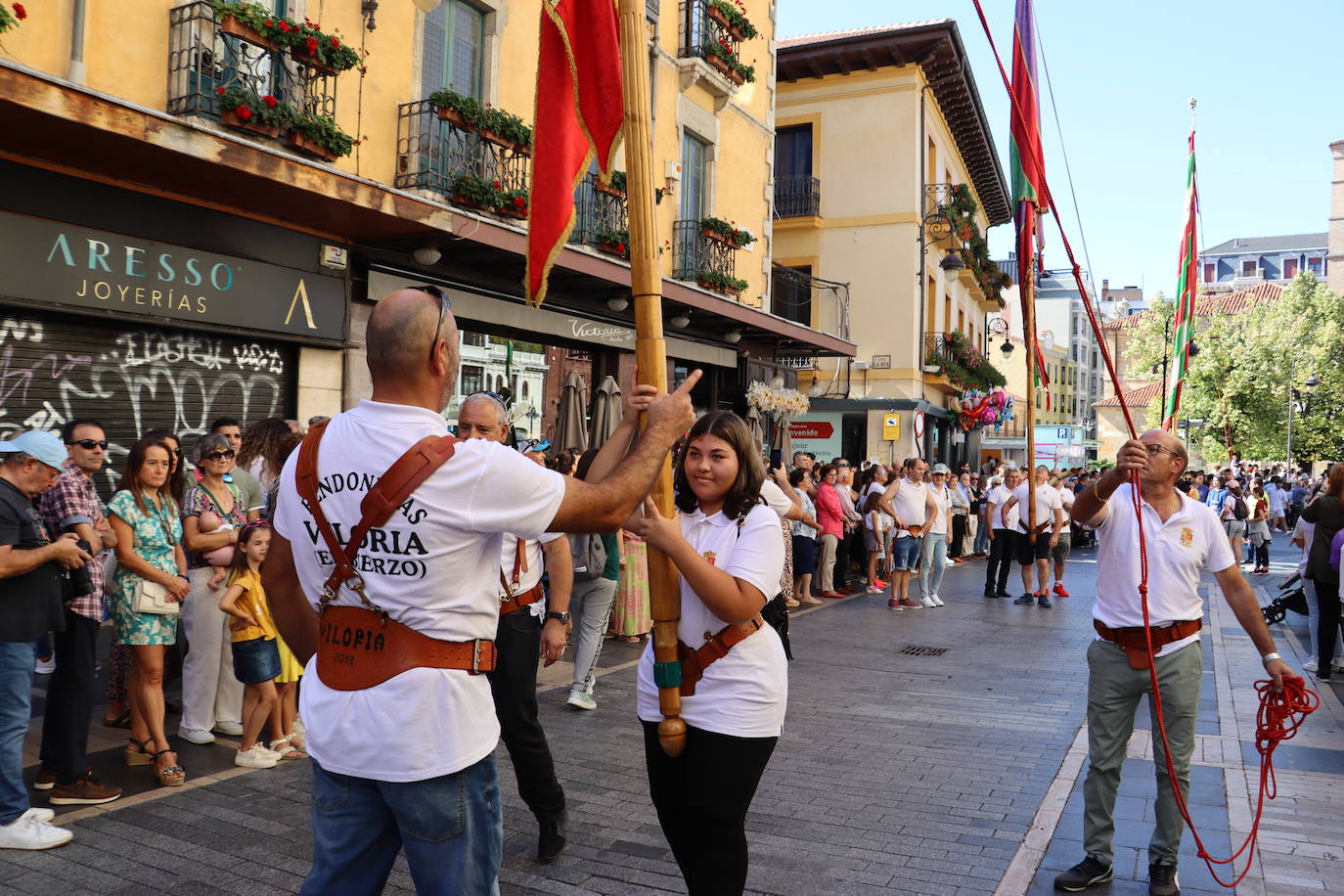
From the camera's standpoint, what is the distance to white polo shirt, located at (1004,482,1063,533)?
46.5 feet

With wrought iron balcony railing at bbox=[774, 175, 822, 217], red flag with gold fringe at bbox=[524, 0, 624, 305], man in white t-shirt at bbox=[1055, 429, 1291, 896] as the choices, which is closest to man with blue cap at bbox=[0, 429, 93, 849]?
red flag with gold fringe at bbox=[524, 0, 624, 305]

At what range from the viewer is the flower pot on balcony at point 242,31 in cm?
864

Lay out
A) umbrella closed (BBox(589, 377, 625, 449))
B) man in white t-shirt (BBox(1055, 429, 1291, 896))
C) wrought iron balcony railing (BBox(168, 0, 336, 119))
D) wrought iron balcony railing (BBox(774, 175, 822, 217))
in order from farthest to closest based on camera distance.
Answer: wrought iron balcony railing (BBox(774, 175, 822, 217)) < umbrella closed (BBox(589, 377, 625, 449)) < wrought iron balcony railing (BBox(168, 0, 336, 119)) < man in white t-shirt (BBox(1055, 429, 1291, 896))

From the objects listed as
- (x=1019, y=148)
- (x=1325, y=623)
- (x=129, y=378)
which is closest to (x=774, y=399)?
(x=1325, y=623)

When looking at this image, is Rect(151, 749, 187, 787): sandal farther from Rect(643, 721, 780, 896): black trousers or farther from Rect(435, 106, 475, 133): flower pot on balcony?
Rect(435, 106, 475, 133): flower pot on balcony

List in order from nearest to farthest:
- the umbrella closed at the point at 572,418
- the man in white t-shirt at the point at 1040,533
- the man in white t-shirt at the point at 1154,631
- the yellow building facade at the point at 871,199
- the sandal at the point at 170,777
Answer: the man in white t-shirt at the point at 1154,631 → the sandal at the point at 170,777 → the umbrella closed at the point at 572,418 → the man in white t-shirt at the point at 1040,533 → the yellow building facade at the point at 871,199

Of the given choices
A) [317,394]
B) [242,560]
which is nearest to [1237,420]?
[317,394]

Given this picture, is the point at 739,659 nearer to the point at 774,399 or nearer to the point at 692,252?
the point at 692,252

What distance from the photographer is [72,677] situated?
5.01 metres

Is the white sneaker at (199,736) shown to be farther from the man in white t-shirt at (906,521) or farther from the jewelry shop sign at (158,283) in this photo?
the man in white t-shirt at (906,521)

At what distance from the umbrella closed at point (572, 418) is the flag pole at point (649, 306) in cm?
975

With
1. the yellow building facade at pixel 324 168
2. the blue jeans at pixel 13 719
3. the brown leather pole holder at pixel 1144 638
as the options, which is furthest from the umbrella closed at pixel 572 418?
the brown leather pole holder at pixel 1144 638

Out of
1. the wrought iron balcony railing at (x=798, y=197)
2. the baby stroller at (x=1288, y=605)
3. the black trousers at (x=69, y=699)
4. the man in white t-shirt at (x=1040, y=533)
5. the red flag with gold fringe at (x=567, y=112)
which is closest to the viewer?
the red flag with gold fringe at (x=567, y=112)

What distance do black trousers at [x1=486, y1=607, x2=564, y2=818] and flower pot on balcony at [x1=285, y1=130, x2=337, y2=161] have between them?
625cm
